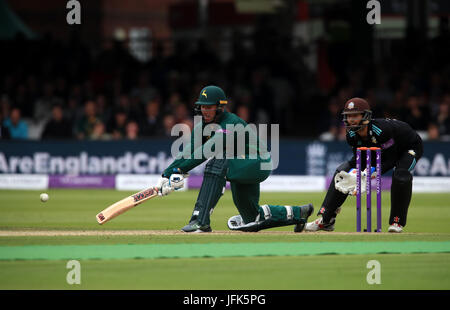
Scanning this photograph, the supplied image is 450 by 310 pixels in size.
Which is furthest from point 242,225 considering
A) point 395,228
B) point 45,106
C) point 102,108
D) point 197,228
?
point 45,106

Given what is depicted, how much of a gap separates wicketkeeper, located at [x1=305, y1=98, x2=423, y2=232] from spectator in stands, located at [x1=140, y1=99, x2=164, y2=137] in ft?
30.9

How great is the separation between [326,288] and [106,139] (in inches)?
492

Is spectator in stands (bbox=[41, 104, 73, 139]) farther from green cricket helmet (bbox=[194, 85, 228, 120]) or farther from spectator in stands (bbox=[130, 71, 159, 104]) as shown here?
green cricket helmet (bbox=[194, 85, 228, 120])

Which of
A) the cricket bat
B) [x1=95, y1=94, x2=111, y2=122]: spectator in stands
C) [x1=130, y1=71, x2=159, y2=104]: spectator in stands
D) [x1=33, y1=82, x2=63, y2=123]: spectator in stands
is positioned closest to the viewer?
the cricket bat

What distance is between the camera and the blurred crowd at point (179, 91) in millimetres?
18688

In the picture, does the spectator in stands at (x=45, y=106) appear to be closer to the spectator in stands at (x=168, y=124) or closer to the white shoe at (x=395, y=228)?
the spectator in stands at (x=168, y=124)

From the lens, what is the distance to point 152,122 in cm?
1883

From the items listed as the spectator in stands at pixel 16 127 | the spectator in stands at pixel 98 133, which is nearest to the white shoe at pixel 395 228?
the spectator in stands at pixel 98 133

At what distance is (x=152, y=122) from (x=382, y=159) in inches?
380

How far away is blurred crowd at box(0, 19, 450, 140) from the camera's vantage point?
18688mm

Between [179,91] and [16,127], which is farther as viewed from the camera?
[179,91]

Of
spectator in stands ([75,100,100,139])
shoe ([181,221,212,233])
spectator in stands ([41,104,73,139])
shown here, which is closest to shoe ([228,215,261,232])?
shoe ([181,221,212,233])

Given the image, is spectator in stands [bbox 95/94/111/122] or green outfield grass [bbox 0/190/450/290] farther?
spectator in stands [bbox 95/94/111/122]

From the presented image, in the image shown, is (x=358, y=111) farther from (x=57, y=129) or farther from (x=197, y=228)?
(x=57, y=129)
